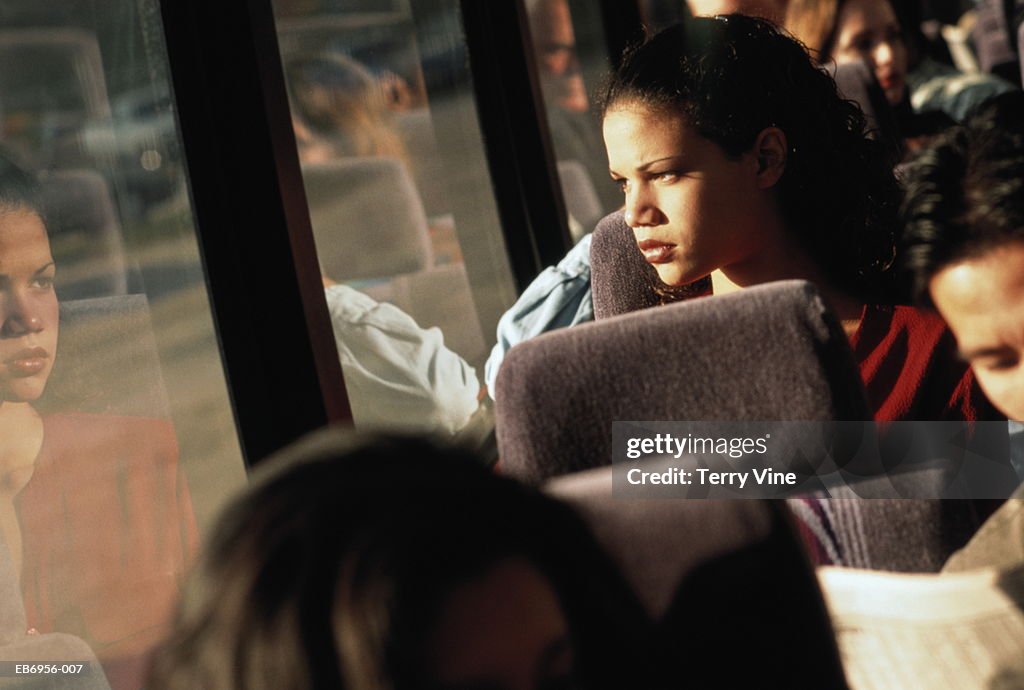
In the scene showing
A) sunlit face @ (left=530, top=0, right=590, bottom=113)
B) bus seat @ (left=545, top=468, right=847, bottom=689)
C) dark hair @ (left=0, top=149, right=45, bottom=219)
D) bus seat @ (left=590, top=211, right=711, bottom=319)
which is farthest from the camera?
sunlit face @ (left=530, top=0, right=590, bottom=113)

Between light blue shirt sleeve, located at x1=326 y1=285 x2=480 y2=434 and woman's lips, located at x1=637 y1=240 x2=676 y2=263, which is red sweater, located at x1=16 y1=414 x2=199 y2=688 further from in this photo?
woman's lips, located at x1=637 y1=240 x2=676 y2=263

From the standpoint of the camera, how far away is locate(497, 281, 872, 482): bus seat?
98 centimetres

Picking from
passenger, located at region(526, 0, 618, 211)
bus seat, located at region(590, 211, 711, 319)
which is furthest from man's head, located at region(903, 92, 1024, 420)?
passenger, located at region(526, 0, 618, 211)

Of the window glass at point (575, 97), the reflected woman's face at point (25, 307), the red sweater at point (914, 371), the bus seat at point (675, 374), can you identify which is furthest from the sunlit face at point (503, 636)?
the window glass at point (575, 97)

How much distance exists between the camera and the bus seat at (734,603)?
0.81 metres

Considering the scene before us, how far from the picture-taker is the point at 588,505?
0.84 m

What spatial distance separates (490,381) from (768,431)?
37.7 inches

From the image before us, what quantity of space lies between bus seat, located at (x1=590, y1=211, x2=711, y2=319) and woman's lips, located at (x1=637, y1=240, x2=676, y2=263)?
0.63 feet

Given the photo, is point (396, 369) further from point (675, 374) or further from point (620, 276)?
point (675, 374)

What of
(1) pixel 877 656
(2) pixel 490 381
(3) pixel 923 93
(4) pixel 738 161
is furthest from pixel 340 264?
(3) pixel 923 93

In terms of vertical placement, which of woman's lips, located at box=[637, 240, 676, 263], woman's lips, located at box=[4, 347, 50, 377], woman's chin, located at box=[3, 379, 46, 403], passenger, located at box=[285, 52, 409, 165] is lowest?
woman's chin, located at box=[3, 379, 46, 403]

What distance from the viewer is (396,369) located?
6.98 feet

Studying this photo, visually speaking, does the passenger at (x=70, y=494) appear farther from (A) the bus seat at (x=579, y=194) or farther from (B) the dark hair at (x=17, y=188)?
(A) the bus seat at (x=579, y=194)

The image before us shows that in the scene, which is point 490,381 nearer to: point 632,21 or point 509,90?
point 509,90
